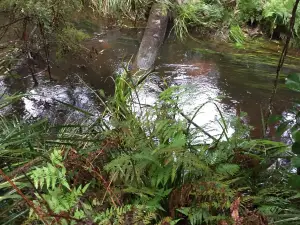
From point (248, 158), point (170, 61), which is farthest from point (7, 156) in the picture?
point (170, 61)

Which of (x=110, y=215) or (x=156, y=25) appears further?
(x=156, y=25)

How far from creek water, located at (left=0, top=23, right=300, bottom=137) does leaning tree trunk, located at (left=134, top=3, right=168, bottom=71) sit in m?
0.21

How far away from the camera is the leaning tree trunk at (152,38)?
487 cm

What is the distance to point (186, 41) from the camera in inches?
248

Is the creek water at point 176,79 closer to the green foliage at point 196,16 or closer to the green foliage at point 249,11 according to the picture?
the green foliage at point 196,16

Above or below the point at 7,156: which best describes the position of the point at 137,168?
above

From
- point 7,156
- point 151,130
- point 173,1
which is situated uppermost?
point 173,1

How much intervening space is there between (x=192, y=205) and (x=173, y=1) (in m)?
5.05

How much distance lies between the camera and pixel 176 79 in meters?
4.86

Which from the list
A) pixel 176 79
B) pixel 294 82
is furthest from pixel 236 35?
pixel 294 82

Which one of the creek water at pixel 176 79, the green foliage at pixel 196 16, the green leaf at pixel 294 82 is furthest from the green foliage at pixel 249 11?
the green leaf at pixel 294 82

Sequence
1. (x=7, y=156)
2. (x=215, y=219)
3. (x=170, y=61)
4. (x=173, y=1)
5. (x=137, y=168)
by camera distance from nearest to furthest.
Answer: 1. (x=215, y=219)
2. (x=137, y=168)
3. (x=7, y=156)
4. (x=170, y=61)
5. (x=173, y=1)

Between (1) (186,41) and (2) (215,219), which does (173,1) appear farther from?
(2) (215,219)

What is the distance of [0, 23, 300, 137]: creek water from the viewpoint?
3.97m
